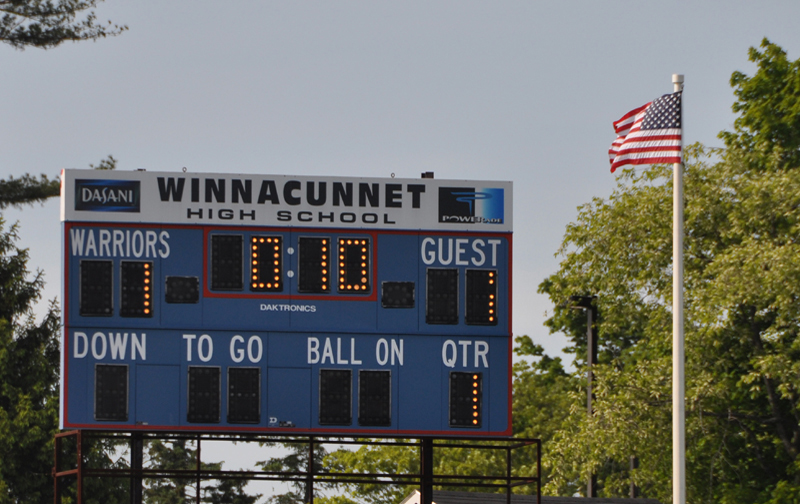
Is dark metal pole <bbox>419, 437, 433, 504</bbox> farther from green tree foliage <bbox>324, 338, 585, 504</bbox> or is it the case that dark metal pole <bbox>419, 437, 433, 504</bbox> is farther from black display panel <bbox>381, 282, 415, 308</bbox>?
green tree foliage <bbox>324, 338, 585, 504</bbox>

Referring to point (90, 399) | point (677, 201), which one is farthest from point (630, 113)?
point (90, 399)

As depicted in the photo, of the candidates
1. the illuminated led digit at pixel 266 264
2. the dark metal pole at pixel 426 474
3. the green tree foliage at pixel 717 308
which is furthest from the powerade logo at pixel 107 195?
the green tree foliage at pixel 717 308

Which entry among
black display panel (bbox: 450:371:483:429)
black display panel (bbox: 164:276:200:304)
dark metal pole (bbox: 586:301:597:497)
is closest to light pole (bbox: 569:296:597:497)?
dark metal pole (bbox: 586:301:597:497)

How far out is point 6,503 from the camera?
113ft

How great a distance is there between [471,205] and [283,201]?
265cm

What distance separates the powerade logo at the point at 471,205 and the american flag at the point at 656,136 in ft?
7.51

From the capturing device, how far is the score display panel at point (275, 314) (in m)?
16.5

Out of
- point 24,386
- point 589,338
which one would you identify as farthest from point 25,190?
point 589,338

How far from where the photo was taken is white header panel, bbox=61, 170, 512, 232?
1677 centimetres

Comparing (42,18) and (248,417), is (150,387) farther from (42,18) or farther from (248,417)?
(42,18)

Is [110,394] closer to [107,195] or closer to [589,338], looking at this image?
[107,195]

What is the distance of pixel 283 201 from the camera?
16906 millimetres

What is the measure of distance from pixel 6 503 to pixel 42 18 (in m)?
13.7

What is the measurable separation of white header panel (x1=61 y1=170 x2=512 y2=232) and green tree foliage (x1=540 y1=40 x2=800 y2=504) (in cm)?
992
